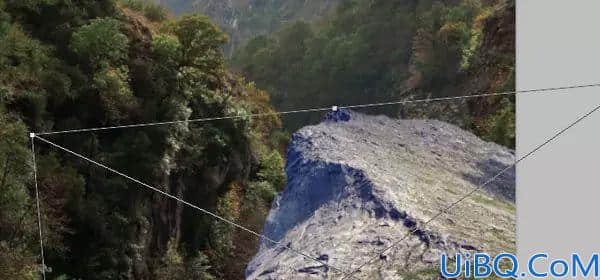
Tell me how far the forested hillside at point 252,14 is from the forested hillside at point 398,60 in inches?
527

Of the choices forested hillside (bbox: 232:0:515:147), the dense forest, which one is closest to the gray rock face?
the dense forest

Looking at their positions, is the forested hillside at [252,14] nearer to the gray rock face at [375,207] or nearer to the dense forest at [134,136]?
the dense forest at [134,136]

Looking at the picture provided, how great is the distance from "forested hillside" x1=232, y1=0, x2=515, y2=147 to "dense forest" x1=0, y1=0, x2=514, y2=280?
18 centimetres

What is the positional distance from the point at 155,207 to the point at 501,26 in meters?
17.2

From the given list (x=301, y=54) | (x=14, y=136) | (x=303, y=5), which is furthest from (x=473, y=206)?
(x=303, y=5)

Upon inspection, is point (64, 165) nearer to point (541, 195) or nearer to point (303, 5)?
point (541, 195)

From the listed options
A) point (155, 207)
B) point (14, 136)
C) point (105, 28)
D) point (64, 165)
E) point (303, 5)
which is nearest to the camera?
→ point (14, 136)

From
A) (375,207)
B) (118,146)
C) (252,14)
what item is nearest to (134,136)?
(118,146)

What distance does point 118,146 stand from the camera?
17656mm

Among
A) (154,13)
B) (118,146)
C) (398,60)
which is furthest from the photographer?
(398,60)

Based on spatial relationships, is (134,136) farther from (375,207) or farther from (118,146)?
(375,207)

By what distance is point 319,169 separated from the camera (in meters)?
8.92

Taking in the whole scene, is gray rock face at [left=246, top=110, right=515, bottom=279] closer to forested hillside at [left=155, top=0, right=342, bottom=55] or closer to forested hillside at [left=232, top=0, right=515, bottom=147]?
forested hillside at [left=232, top=0, right=515, bottom=147]

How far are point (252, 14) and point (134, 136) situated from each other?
53.5m
